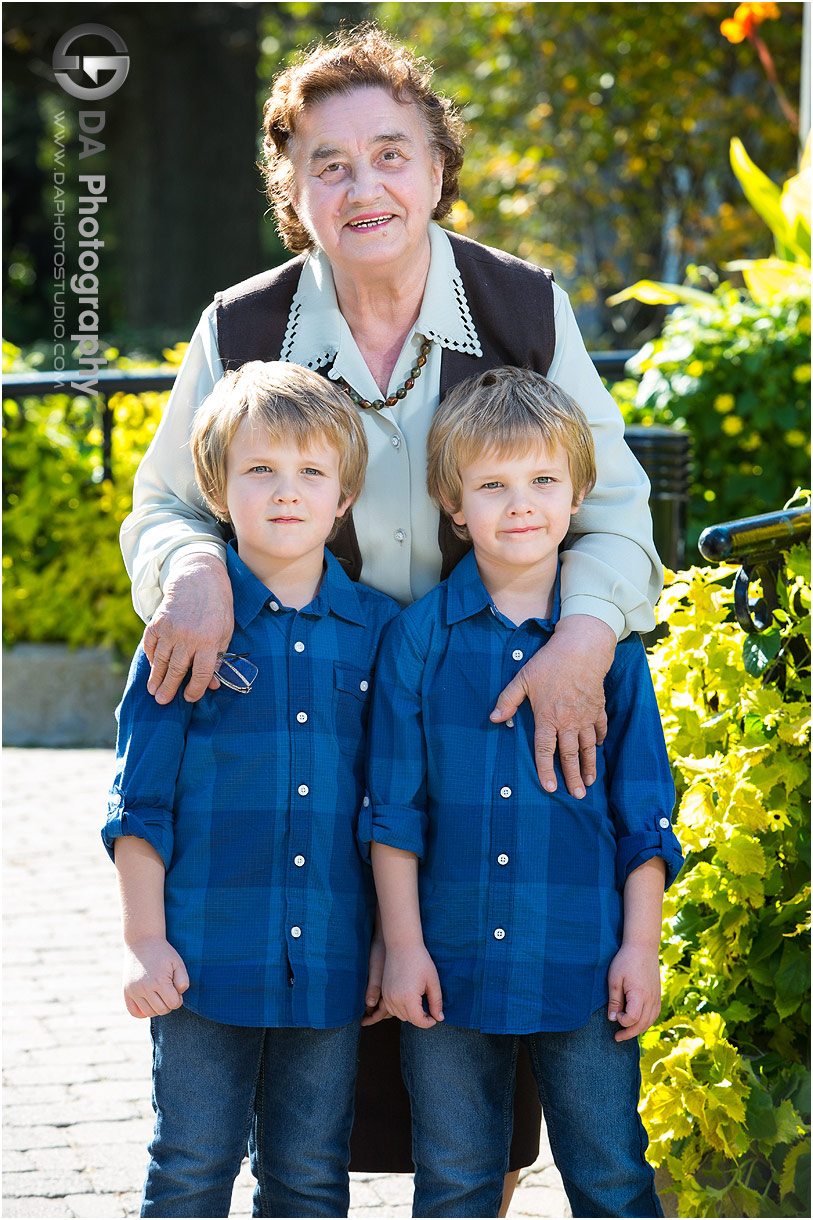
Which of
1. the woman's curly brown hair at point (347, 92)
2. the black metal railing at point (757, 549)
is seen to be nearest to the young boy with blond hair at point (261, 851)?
the woman's curly brown hair at point (347, 92)

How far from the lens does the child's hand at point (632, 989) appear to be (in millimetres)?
2035

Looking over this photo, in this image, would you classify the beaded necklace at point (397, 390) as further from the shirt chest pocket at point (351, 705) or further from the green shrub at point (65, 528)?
the green shrub at point (65, 528)

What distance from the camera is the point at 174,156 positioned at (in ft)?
41.5

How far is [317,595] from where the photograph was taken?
2.19 meters

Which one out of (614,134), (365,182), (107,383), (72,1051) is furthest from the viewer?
(614,134)

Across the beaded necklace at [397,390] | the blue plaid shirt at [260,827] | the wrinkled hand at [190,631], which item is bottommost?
the blue plaid shirt at [260,827]

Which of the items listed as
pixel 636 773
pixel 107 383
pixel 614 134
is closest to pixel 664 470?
pixel 636 773

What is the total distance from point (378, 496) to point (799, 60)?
904 cm

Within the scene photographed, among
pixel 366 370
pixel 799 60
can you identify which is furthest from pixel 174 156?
pixel 366 370

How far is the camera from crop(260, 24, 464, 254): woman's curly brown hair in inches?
89.6

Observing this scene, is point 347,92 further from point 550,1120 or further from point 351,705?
point 550,1120

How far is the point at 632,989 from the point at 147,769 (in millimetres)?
844

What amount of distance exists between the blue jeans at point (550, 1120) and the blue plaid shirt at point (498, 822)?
73mm

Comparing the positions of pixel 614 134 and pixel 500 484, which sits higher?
pixel 614 134
